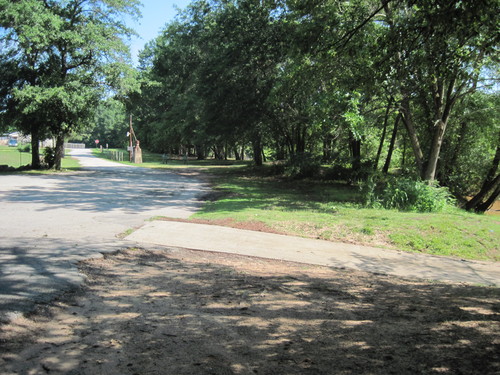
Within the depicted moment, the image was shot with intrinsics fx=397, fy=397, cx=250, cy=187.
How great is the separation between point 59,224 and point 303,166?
15683mm

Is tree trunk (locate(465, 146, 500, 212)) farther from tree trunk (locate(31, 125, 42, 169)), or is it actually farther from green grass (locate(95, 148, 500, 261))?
tree trunk (locate(31, 125, 42, 169))

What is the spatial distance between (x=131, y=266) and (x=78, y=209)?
19.2 ft

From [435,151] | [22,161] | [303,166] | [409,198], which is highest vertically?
[435,151]

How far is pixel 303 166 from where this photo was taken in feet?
74.3

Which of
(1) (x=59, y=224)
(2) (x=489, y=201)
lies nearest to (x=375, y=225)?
(1) (x=59, y=224)

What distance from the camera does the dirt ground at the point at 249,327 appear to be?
3.05 metres

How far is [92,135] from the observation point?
429ft

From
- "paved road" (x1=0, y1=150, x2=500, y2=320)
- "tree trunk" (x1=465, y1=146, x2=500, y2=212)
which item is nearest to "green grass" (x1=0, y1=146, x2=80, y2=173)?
"paved road" (x1=0, y1=150, x2=500, y2=320)

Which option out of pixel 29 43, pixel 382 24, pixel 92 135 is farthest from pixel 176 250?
pixel 92 135

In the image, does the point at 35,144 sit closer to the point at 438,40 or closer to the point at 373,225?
the point at 373,225

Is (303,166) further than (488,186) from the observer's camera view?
Yes

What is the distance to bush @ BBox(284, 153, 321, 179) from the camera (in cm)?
2247

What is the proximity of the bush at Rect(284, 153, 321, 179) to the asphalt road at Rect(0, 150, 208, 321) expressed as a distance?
653 cm

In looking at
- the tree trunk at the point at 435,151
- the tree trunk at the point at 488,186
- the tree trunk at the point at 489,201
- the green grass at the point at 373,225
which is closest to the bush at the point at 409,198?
the green grass at the point at 373,225
